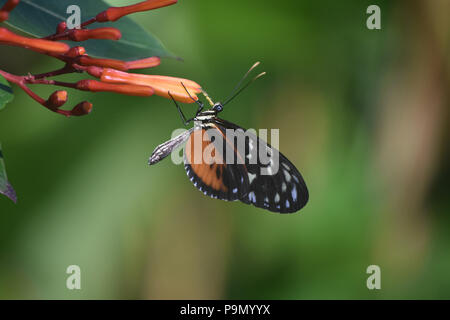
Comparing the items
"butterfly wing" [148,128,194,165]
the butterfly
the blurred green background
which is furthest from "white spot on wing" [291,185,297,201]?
the blurred green background

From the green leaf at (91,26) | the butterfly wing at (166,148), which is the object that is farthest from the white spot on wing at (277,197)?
the green leaf at (91,26)

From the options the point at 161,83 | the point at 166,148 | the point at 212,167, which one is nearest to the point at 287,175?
the point at 212,167

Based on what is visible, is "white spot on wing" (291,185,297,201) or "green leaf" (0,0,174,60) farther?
"white spot on wing" (291,185,297,201)

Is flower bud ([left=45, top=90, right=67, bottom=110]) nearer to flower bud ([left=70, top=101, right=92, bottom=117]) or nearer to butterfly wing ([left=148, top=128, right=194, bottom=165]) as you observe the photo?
flower bud ([left=70, top=101, right=92, bottom=117])

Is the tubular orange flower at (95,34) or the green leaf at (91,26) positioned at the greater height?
the green leaf at (91,26)

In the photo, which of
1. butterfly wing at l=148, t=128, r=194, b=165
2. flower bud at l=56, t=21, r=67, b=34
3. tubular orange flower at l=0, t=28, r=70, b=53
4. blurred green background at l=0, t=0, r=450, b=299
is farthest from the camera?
blurred green background at l=0, t=0, r=450, b=299

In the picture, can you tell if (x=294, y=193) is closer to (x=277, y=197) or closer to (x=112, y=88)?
(x=277, y=197)

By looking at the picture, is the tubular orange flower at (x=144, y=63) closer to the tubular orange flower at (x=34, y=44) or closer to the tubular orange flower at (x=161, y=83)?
the tubular orange flower at (x=161, y=83)
